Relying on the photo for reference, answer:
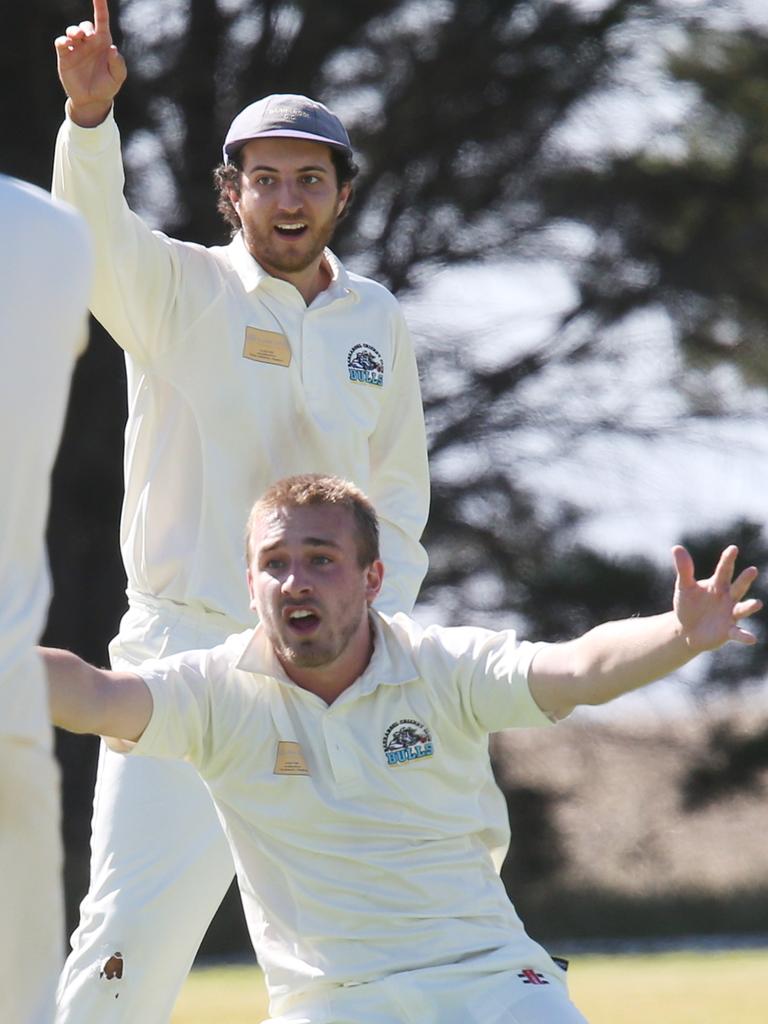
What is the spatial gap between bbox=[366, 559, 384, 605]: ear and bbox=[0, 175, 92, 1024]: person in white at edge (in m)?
1.24

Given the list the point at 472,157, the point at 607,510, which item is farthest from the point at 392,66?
the point at 607,510

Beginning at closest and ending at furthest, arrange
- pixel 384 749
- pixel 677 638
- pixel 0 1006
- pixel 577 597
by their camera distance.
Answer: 1. pixel 0 1006
2. pixel 677 638
3. pixel 384 749
4. pixel 577 597

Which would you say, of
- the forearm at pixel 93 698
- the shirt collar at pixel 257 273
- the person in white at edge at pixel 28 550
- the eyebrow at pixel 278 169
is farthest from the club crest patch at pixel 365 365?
the person in white at edge at pixel 28 550

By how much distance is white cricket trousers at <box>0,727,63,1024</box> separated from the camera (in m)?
2.48

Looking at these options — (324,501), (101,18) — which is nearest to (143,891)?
(324,501)

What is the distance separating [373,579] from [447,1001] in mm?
758

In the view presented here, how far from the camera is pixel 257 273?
4.23 m

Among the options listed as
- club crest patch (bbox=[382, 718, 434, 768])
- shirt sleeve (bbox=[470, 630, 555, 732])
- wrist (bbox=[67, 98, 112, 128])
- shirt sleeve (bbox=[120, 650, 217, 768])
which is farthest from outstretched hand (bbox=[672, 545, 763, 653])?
wrist (bbox=[67, 98, 112, 128])

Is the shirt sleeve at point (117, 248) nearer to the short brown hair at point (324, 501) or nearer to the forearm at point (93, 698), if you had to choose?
the short brown hair at point (324, 501)

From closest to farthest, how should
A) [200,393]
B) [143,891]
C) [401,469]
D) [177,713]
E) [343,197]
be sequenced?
[177,713]
[143,891]
[200,393]
[343,197]
[401,469]

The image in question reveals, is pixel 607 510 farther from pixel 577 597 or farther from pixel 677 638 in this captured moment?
pixel 677 638

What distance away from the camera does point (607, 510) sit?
14.8 metres

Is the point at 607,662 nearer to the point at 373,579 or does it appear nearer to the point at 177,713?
the point at 373,579

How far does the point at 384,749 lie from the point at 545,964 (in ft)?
1.49
